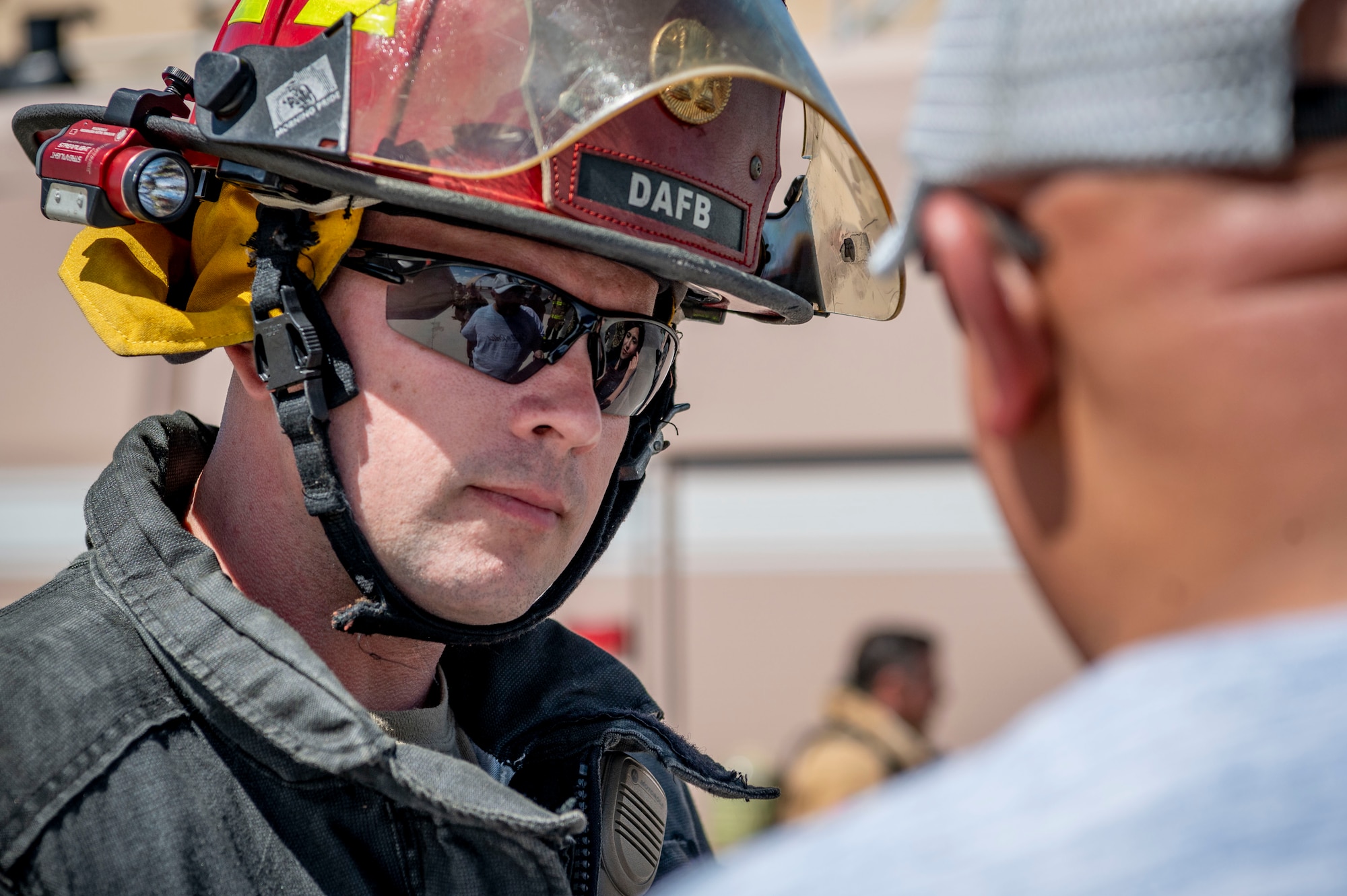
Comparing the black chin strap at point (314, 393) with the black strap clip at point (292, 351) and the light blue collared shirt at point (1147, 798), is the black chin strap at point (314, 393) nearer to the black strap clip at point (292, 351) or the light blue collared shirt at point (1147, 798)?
the black strap clip at point (292, 351)

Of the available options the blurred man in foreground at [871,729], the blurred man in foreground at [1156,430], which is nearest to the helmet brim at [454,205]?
the blurred man in foreground at [1156,430]

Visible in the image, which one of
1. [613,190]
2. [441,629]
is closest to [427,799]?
[441,629]

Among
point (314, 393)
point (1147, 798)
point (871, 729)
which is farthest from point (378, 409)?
point (871, 729)

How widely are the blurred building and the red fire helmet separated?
17.3 ft

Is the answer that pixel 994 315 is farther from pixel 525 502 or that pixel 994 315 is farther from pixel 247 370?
pixel 247 370

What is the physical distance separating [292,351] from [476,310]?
26 centimetres

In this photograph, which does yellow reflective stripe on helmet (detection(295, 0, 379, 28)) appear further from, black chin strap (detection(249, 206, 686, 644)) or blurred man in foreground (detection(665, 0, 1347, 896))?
blurred man in foreground (detection(665, 0, 1347, 896))

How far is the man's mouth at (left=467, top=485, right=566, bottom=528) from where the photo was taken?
174cm

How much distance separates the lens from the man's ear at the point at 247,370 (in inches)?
71.7

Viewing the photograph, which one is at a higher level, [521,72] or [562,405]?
[521,72]

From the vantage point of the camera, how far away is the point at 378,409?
174 centimetres

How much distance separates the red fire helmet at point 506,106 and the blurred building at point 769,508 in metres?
5.28

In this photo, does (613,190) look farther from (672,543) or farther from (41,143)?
(672,543)

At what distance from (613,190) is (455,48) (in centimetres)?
29
